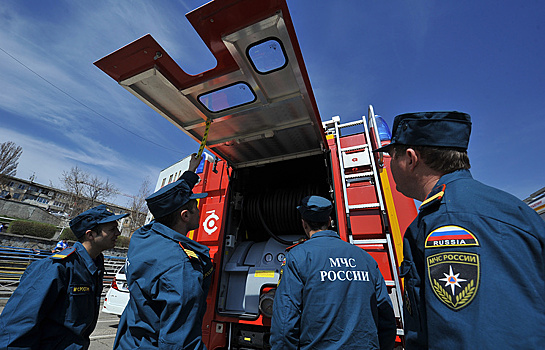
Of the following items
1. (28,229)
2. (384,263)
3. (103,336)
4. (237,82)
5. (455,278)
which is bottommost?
(103,336)

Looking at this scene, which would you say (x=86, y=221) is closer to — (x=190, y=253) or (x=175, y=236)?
(x=175, y=236)

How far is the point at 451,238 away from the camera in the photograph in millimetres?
824

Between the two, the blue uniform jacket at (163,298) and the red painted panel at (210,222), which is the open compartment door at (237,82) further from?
the blue uniform jacket at (163,298)

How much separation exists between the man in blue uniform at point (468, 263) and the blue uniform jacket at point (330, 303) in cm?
72

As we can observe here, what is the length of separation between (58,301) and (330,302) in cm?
216

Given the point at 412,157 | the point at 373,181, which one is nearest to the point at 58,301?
the point at 412,157

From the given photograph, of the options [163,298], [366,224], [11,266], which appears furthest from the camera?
[11,266]

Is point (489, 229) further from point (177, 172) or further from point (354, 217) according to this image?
point (177, 172)

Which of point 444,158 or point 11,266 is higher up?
point 444,158

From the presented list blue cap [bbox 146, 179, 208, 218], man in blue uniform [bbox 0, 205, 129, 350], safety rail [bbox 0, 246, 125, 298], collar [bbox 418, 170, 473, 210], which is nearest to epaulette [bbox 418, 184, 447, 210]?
collar [bbox 418, 170, 473, 210]

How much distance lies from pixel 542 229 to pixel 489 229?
15 centimetres

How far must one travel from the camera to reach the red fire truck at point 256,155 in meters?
1.97

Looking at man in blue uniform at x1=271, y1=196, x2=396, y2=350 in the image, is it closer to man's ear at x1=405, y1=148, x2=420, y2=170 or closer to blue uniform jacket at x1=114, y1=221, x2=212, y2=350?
blue uniform jacket at x1=114, y1=221, x2=212, y2=350

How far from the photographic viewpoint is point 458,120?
1099 mm
